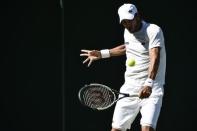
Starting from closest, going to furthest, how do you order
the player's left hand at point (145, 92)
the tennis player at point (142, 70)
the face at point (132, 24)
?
the player's left hand at point (145, 92) < the tennis player at point (142, 70) < the face at point (132, 24)

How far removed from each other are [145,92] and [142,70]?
43cm

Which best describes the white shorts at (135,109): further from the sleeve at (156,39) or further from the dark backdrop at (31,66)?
the dark backdrop at (31,66)

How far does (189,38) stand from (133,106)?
7.44 feet

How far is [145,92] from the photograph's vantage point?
26.0 ft

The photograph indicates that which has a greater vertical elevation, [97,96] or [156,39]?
[156,39]

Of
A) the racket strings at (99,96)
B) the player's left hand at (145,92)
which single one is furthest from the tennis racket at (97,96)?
the player's left hand at (145,92)

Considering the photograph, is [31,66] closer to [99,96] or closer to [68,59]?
[68,59]

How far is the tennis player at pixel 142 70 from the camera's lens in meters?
8.02

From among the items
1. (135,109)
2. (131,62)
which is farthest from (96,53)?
(135,109)

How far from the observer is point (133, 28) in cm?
823

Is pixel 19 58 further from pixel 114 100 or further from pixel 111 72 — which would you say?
pixel 114 100

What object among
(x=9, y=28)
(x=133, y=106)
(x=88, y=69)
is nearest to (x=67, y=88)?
(x=88, y=69)

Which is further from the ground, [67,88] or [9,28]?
[9,28]

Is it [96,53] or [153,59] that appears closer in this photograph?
[153,59]
